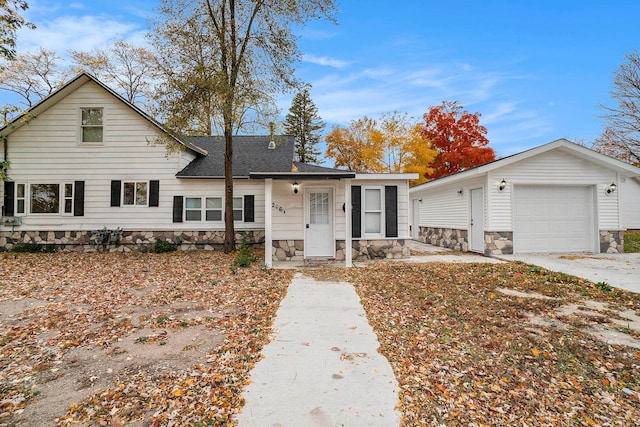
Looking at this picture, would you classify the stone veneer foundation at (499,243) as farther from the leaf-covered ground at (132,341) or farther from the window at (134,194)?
the window at (134,194)

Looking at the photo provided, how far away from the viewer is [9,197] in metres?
10.5

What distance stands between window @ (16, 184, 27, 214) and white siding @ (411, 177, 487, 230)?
16.0 meters

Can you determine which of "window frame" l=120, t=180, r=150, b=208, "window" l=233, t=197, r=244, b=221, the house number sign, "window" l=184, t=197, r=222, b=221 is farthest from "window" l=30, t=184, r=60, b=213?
the house number sign

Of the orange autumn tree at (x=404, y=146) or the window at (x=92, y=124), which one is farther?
the orange autumn tree at (x=404, y=146)

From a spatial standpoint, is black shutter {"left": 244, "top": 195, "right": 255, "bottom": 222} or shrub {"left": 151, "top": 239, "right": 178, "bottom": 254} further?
black shutter {"left": 244, "top": 195, "right": 255, "bottom": 222}

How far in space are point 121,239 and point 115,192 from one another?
5.67ft

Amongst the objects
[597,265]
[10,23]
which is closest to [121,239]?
[10,23]

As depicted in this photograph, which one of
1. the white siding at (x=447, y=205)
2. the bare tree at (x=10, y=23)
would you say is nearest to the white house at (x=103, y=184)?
the bare tree at (x=10, y=23)

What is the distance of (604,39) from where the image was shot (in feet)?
43.0

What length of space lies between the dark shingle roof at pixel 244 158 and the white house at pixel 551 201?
7.07m

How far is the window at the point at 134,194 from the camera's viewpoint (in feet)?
35.1

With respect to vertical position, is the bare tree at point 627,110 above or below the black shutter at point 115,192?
above

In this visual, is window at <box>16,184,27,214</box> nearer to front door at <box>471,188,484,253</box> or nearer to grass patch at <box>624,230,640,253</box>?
front door at <box>471,188,484,253</box>

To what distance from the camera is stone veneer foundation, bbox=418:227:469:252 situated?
35.9 feet
